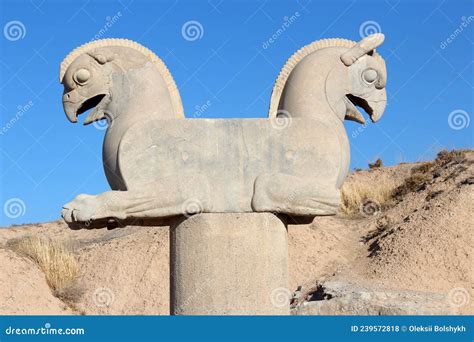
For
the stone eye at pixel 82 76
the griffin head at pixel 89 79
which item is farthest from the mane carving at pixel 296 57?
the stone eye at pixel 82 76

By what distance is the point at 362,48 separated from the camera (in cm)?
579

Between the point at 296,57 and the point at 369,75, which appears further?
the point at 296,57

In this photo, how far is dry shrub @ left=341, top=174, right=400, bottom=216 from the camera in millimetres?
18844

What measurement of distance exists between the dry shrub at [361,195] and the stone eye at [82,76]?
45.1 ft

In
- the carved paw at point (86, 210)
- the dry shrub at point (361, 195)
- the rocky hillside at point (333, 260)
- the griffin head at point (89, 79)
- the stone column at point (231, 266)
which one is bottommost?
the stone column at point (231, 266)

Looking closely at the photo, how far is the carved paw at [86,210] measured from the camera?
520 cm

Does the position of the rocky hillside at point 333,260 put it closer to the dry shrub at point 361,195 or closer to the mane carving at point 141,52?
the dry shrub at point 361,195

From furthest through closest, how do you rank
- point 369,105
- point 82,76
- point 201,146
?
point 369,105
point 82,76
point 201,146

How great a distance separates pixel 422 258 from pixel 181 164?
423 inches

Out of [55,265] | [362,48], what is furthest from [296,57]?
[55,265]

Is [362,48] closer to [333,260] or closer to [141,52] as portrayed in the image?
[141,52]

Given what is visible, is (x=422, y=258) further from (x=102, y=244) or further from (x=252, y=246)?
(x=252, y=246)

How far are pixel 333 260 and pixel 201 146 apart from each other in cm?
1139
